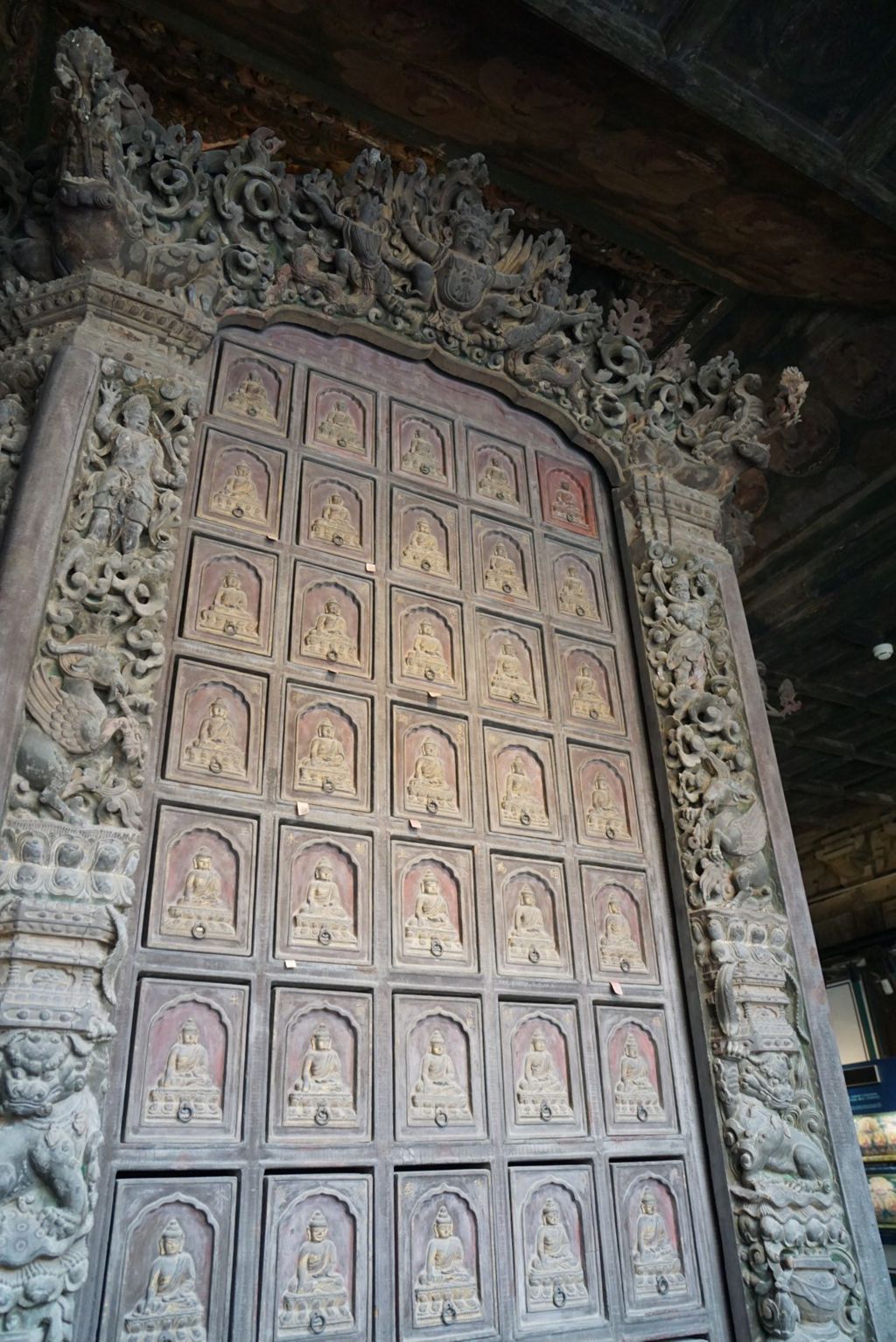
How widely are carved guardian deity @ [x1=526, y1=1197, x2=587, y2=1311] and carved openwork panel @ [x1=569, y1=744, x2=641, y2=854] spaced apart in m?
2.10

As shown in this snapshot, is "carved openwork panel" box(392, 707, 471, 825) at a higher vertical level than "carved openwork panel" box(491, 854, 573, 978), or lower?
higher

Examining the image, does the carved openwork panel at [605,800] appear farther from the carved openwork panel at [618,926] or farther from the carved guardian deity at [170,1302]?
the carved guardian deity at [170,1302]

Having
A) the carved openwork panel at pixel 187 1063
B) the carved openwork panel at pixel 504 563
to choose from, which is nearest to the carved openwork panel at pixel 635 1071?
the carved openwork panel at pixel 187 1063

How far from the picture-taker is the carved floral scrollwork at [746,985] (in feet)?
16.4

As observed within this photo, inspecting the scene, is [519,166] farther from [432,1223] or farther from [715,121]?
[432,1223]

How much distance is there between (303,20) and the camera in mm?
7410

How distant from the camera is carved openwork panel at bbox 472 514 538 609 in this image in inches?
265

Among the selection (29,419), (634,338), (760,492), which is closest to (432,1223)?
(29,419)

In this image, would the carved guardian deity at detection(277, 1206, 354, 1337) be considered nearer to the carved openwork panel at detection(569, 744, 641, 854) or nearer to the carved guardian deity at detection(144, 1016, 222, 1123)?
the carved guardian deity at detection(144, 1016, 222, 1123)

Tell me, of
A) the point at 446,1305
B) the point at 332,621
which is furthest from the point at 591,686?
the point at 446,1305

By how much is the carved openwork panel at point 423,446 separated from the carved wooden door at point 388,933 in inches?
1.3

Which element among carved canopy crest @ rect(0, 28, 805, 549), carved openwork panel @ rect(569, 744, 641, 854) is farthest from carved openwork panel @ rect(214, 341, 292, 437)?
carved openwork panel @ rect(569, 744, 641, 854)

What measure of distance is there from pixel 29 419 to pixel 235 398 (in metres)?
1.45

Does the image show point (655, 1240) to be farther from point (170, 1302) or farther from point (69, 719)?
point (69, 719)
